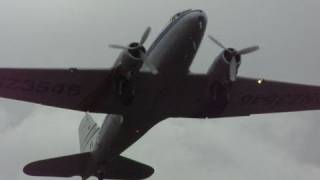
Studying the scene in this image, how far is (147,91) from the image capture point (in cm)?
3253

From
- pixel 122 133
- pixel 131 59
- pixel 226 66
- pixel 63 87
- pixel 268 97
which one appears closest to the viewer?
pixel 131 59

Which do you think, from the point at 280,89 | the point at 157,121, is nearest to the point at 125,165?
the point at 157,121

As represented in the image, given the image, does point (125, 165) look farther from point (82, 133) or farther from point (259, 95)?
point (259, 95)

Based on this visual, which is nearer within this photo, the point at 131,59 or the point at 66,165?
the point at 131,59

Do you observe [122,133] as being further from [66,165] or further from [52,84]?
[66,165]

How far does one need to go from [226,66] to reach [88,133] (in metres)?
12.9

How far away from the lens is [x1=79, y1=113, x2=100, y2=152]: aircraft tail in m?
39.2

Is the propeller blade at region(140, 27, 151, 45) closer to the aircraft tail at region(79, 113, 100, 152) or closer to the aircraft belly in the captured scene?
the aircraft belly

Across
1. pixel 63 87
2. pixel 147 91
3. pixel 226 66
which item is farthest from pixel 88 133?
pixel 226 66

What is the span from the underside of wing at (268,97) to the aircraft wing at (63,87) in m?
6.63

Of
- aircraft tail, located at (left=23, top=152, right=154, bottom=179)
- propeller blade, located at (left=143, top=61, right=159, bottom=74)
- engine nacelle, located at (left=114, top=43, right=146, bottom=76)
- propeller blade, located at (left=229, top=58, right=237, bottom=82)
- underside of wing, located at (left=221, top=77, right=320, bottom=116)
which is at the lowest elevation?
aircraft tail, located at (left=23, top=152, right=154, bottom=179)

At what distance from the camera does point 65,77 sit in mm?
31969

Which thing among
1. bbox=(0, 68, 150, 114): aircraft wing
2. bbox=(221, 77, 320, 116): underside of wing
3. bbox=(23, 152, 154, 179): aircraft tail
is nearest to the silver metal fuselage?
bbox=(0, 68, 150, 114): aircraft wing

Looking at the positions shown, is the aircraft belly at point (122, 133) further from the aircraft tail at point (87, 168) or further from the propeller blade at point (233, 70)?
the propeller blade at point (233, 70)
